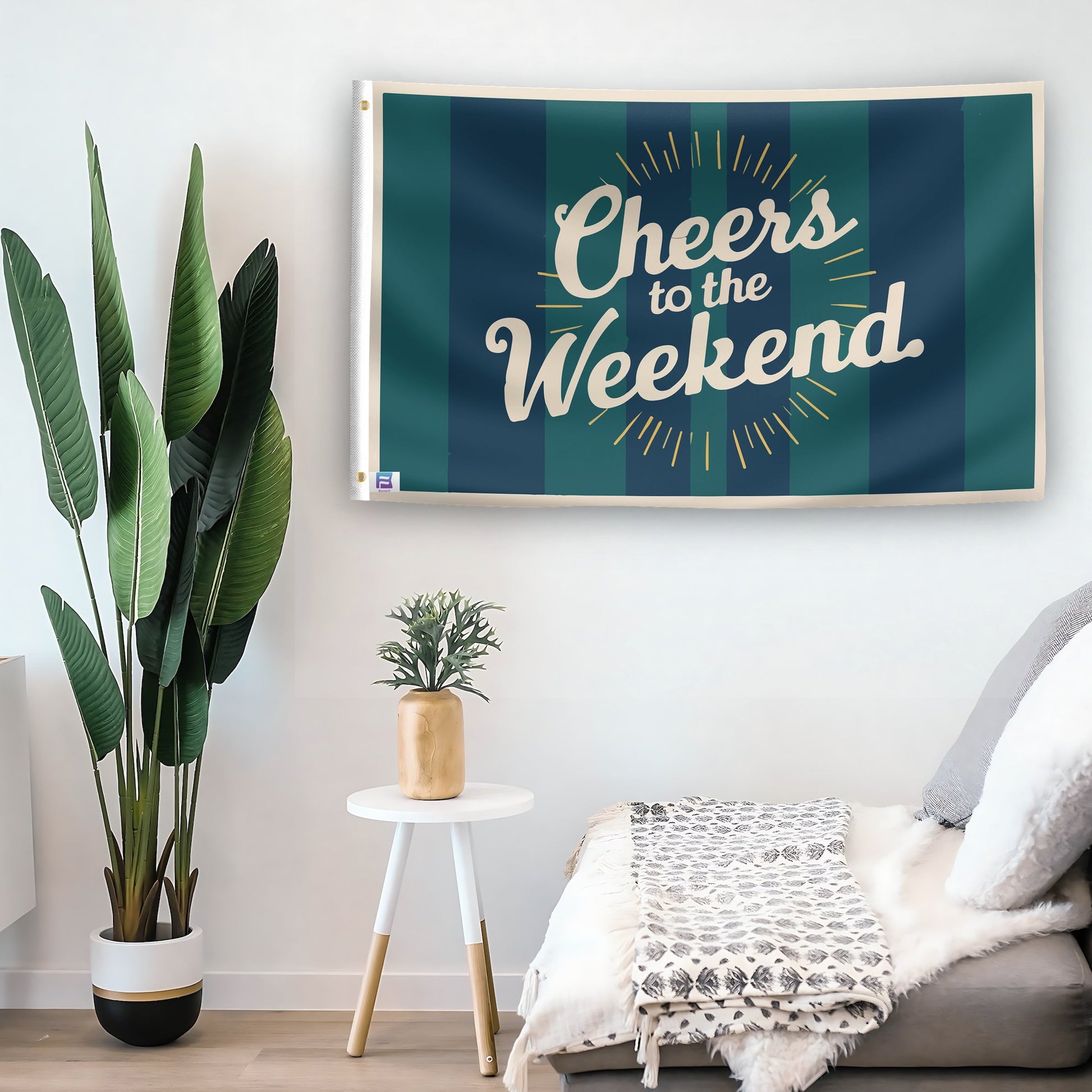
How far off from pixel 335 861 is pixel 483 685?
50cm

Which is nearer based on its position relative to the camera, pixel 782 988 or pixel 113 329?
pixel 782 988

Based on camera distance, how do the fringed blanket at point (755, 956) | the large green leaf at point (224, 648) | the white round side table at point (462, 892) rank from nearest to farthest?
the fringed blanket at point (755, 956)
the white round side table at point (462, 892)
the large green leaf at point (224, 648)

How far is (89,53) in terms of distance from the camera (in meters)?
2.33

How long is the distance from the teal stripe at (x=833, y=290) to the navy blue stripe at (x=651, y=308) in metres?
0.23

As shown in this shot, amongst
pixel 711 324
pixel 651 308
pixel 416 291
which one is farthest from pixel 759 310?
pixel 416 291

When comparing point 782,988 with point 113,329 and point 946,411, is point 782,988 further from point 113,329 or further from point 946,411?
point 113,329

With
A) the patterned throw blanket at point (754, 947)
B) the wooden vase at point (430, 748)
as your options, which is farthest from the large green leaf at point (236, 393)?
the patterned throw blanket at point (754, 947)

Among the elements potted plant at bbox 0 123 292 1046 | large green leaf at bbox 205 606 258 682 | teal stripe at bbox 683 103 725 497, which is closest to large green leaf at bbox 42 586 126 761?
potted plant at bbox 0 123 292 1046

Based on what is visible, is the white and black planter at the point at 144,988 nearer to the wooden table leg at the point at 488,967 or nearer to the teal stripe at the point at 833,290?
the wooden table leg at the point at 488,967

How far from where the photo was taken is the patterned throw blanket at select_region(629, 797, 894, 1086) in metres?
1.25

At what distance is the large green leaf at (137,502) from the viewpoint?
1932mm

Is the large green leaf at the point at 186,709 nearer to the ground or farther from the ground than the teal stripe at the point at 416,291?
nearer to the ground

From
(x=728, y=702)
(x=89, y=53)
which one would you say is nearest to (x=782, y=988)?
(x=728, y=702)

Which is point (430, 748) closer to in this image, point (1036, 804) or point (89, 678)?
point (89, 678)
